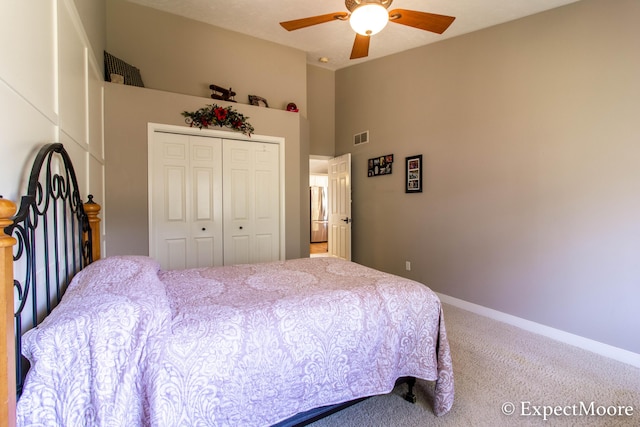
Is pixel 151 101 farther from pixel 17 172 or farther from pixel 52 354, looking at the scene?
pixel 52 354

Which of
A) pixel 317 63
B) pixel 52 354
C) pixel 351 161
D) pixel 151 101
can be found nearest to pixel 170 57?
pixel 151 101

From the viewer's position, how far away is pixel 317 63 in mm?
4859

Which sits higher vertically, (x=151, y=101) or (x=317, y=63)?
(x=317, y=63)

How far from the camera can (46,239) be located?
3.83ft

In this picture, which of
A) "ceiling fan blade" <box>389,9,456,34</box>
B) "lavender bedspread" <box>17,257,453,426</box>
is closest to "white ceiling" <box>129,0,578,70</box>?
"ceiling fan blade" <box>389,9,456,34</box>

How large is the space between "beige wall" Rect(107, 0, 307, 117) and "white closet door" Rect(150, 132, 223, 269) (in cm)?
81

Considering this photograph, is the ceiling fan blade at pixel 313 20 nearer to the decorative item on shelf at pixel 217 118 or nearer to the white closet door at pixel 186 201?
the decorative item on shelf at pixel 217 118

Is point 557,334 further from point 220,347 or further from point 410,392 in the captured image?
point 220,347

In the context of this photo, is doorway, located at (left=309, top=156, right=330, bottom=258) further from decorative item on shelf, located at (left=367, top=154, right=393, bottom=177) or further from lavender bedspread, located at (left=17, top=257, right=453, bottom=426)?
lavender bedspread, located at (left=17, top=257, right=453, bottom=426)

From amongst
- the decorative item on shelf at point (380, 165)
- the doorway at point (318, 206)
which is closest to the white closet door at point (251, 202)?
the decorative item on shelf at point (380, 165)

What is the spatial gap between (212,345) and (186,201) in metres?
2.57

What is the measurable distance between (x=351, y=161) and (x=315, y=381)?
158 inches

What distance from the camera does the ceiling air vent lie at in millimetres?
4648

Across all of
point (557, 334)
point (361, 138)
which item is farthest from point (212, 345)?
point (361, 138)
